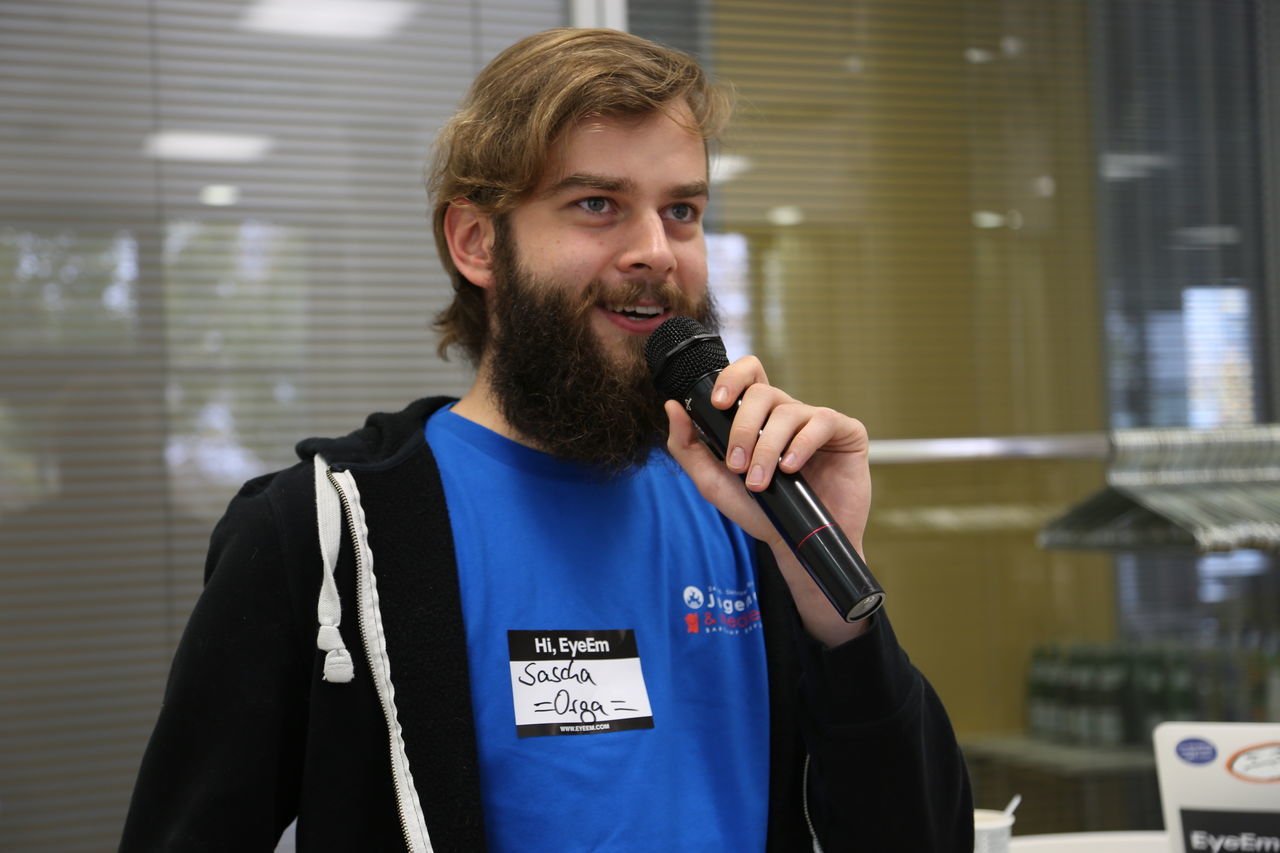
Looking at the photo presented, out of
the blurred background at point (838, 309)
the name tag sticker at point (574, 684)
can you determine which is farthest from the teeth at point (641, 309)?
the blurred background at point (838, 309)

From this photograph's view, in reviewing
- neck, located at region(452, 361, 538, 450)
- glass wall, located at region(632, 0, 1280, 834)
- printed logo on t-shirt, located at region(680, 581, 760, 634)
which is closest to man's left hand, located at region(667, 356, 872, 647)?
printed logo on t-shirt, located at region(680, 581, 760, 634)

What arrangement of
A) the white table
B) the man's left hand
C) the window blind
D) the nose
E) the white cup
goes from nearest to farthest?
1. the man's left hand
2. the nose
3. the white cup
4. the white table
5. the window blind

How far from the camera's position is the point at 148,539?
2686 millimetres

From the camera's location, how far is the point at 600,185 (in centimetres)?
135

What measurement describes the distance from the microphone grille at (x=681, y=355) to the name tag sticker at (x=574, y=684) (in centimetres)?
28

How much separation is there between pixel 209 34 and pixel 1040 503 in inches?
98.6

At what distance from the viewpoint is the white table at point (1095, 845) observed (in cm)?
192

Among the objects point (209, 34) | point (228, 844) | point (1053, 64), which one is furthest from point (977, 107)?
point (228, 844)

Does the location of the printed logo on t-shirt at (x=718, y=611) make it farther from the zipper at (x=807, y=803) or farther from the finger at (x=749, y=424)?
the finger at (x=749, y=424)

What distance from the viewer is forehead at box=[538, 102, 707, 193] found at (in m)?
1.36

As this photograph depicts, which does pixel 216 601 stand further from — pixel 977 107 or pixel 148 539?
pixel 977 107

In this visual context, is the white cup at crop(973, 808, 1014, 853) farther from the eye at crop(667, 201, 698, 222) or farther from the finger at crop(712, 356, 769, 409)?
the eye at crop(667, 201, 698, 222)

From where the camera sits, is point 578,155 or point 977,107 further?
point 977,107

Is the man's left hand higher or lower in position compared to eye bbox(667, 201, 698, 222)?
lower
